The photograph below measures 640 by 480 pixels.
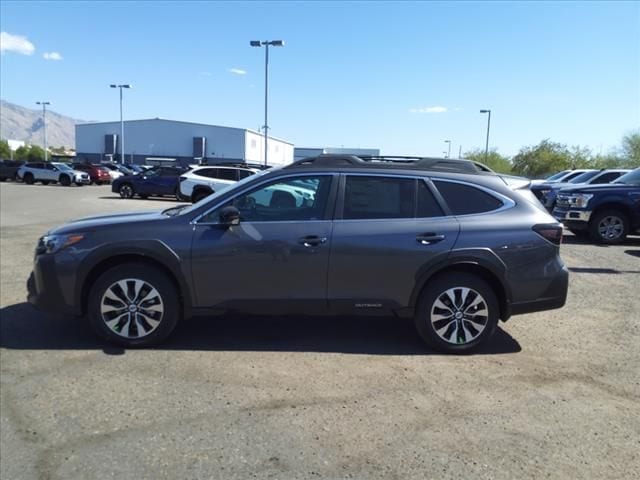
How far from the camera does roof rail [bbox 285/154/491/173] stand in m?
5.11

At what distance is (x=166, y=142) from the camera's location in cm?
8544

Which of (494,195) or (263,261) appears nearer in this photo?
(263,261)

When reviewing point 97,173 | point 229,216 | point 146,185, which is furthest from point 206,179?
point 97,173

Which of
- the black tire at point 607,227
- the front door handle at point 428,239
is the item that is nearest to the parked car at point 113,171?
the black tire at point 607,227

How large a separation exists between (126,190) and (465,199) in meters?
23.9

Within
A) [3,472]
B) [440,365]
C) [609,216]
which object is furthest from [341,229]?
[609,216]

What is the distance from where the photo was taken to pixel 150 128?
86.1 meters

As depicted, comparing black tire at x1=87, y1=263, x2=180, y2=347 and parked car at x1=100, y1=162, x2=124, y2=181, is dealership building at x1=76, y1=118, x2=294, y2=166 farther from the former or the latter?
black tire at x1=87, y1=263, x2=180, y2=347

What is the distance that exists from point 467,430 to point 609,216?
10.8m

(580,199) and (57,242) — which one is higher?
(580,199)

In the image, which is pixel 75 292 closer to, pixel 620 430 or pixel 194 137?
pixel 620 430

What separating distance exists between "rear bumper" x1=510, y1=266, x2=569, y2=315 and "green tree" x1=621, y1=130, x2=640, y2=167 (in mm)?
50226

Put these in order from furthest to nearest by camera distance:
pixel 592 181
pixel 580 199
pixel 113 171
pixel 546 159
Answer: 1. pixel 546 159
2. pixel 113 171
3. pixel 592 181
4. pixel 580 199

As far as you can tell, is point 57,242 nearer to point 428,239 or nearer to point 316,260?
point 316,260
